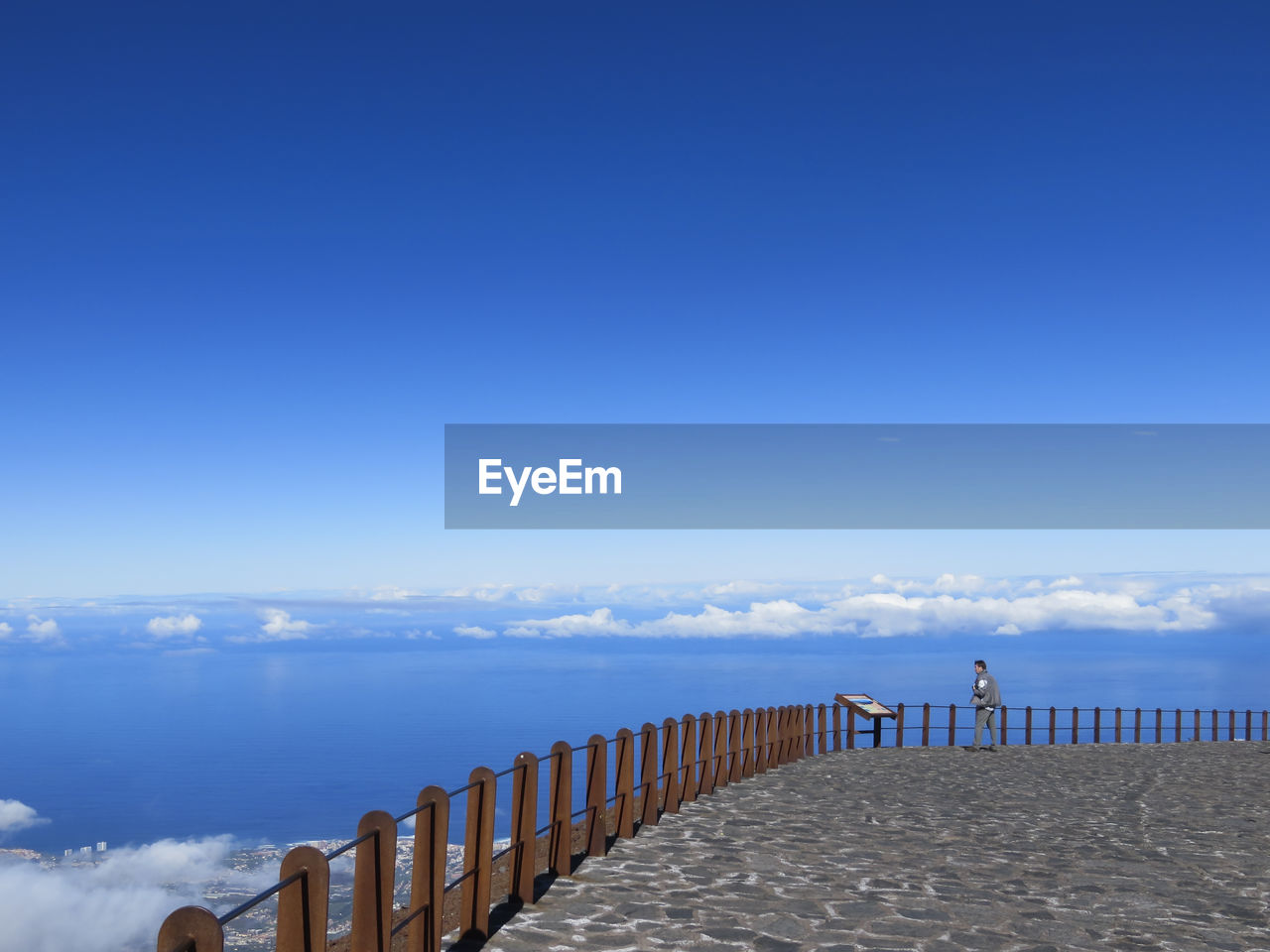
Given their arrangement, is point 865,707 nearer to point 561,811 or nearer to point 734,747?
point 734,747

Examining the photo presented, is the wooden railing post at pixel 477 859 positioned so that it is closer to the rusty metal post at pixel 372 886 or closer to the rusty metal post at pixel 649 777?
the rusty metal post at pixel 372 886

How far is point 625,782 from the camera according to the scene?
467 inches

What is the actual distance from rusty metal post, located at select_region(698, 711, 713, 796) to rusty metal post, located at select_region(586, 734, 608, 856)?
16.3 ft

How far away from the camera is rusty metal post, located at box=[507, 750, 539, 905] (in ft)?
29.4

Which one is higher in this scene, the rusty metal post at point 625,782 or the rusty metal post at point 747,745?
the rusty metal post at point 625,782

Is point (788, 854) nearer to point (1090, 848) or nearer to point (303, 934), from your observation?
point (1090, 848)

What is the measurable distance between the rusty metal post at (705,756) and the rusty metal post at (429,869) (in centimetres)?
915

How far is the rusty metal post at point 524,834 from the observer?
→ 8971 mm

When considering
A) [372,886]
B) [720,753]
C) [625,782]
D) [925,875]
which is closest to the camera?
[372,886]

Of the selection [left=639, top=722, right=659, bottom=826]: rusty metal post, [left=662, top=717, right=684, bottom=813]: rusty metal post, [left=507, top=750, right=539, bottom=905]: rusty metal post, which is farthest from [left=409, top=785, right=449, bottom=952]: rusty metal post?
[left=662, top=717, right=684, bottom=813]: rusty metal post

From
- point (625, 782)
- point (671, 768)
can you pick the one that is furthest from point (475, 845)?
point (671, 768)

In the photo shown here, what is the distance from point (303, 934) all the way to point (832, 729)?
23.6 metres

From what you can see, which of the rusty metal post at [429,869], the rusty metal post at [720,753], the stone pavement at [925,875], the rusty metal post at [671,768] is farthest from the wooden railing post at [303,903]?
the rusty metal post at [720,753]

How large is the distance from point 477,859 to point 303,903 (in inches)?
125
